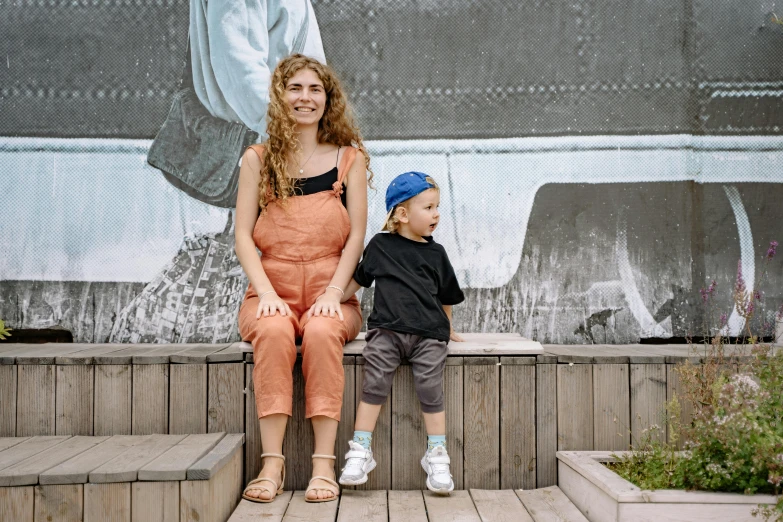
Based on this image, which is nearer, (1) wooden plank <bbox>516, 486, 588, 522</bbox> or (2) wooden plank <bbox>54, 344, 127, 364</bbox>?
(1) wooden plank <bbox>516, 486, 588, 522</bbox>

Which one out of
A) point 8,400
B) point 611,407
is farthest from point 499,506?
point 8,400

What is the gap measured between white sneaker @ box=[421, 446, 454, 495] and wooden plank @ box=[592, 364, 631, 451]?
24.6 inches

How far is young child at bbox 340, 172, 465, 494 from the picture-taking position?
2.73m

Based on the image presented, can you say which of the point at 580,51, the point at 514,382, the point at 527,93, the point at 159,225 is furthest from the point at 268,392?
the point at 580,51

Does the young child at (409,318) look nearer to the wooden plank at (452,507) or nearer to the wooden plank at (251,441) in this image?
the wooden plank at (452,507)

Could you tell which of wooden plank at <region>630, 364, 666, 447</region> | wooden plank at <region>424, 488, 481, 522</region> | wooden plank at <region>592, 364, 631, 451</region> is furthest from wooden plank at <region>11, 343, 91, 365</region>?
wooden plank at <region>630, 364, 666, 447</region>

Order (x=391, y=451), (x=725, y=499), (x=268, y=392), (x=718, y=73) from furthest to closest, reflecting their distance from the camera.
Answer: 1. (x=718, y=73)
2. (x=391, y=451)
3. (x=268, y=392)
4. (x=725, y=499)

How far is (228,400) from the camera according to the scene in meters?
2.86

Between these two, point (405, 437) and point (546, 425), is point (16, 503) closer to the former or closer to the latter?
point (405, 437)

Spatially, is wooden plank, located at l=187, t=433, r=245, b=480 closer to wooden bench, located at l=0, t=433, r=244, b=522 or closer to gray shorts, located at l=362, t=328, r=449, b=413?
wooden bench, located at l=0, t=433, r=244, b=522

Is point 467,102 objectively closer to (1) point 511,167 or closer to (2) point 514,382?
(1) point 511,167

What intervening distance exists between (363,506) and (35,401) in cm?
134

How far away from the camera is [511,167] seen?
3807mm

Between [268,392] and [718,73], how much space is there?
9.08 feet
